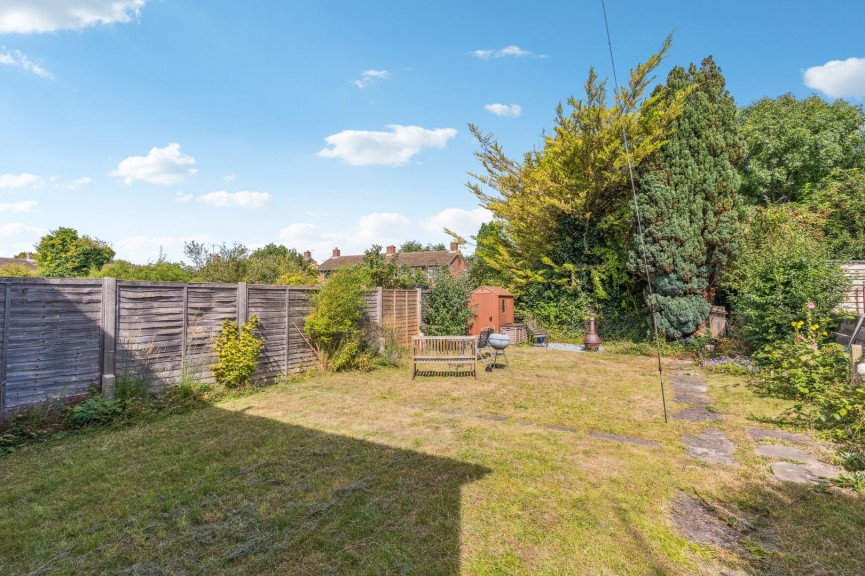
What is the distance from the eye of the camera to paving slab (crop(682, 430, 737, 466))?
408cm

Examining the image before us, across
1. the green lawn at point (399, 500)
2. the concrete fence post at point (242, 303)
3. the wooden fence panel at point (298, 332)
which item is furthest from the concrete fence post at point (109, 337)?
the wooden fence panel at point (298, 332)

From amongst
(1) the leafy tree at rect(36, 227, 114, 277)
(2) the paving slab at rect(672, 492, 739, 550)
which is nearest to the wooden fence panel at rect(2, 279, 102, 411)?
(2) the paving slab at rect(672, 492, 739, 550)

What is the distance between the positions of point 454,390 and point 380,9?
8.91 metres

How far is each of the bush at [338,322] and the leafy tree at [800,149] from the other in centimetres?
1968

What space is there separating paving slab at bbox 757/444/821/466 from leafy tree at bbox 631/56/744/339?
7.26m

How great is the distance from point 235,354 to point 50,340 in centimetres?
246

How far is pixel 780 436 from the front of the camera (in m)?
4.73

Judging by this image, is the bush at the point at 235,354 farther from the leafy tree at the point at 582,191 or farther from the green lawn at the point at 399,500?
the leafy tree at the point at 582,191

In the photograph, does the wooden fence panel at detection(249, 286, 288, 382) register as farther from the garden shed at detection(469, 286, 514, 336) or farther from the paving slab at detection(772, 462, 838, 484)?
the paving slab at detection(772, 462, 838, 484)

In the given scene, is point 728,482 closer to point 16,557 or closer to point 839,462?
point 839,462

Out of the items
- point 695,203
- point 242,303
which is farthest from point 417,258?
point 242,303

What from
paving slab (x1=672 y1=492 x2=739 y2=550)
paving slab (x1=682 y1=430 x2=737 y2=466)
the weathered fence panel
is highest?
the weathered fence panel

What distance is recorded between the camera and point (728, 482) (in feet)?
11.6

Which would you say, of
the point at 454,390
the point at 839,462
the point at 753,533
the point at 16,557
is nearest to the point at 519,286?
the point at 454,390
